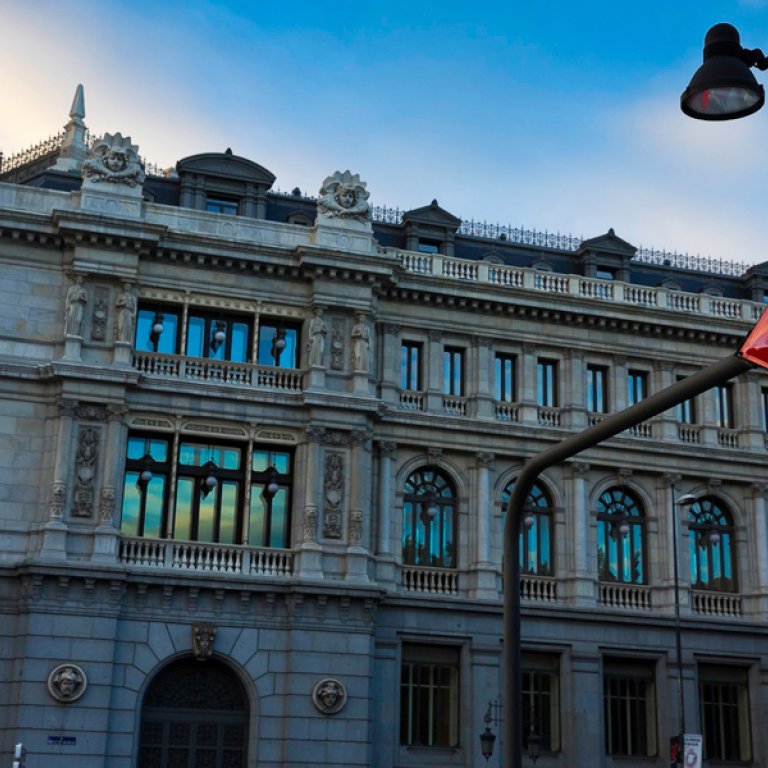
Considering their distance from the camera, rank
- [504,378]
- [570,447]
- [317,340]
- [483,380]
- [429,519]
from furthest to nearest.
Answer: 1. [504,378]
2. [483,380]
3. [429,519]
4. [317,340]
5. [570,447]

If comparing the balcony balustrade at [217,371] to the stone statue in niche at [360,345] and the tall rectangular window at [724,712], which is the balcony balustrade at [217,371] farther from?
the tall rectangular window at [724,712]

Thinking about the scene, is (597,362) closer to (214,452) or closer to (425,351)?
(425,351)

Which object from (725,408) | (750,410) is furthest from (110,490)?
(750,410)

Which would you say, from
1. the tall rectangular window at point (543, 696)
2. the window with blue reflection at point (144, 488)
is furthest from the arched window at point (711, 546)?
the window with blue reflection at point (144, 488)

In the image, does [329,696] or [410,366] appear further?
[410,366]

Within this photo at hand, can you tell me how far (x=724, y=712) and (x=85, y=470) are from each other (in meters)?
23.5

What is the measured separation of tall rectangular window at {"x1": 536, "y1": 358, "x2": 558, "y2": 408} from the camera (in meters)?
48.5

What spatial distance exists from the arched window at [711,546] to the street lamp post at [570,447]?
33.5 metres

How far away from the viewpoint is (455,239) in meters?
51.4

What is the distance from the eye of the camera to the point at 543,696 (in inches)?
1791

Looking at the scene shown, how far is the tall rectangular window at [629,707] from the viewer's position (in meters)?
45.8

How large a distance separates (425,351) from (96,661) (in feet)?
51.2

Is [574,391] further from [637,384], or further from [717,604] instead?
[717,604]

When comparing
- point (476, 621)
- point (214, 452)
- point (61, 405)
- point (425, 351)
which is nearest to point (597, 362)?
point (425, 351)
